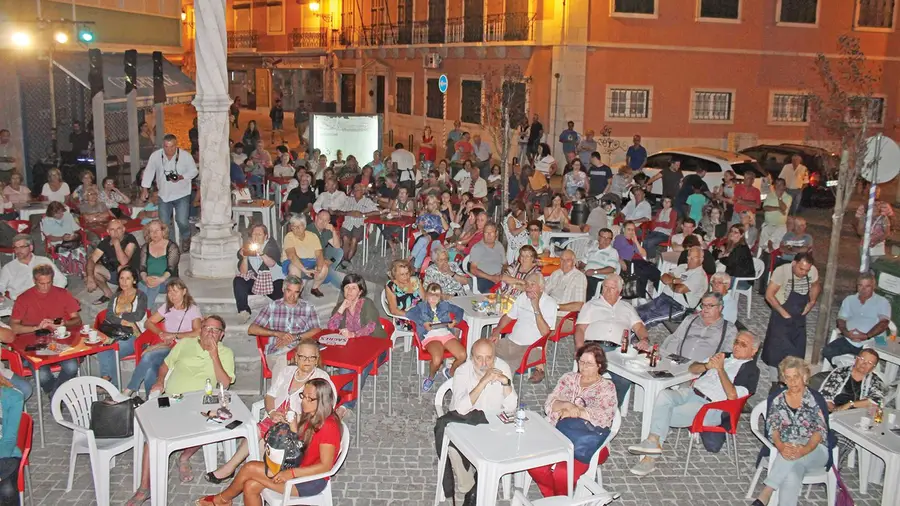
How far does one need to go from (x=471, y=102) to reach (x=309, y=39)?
13514 millimetres

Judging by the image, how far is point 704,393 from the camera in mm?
7102

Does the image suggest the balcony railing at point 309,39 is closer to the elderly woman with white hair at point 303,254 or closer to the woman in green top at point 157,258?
the elderly woman with white hair at point 303,254

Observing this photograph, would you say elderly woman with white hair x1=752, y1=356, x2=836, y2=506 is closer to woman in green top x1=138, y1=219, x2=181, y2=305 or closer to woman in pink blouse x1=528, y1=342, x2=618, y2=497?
woman in pink blouse x1=528, y1=342, x2=618, y2=497

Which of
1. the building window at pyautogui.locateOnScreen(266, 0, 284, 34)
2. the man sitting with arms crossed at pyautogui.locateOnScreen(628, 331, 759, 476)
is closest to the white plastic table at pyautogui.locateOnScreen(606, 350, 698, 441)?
the man sitting with arms crossed at pyautogui.locateOnScreen(628, 331, 759, 476)

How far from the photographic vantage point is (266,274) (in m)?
9.23

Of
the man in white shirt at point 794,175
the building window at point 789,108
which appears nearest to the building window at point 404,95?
the building window at point 789,108

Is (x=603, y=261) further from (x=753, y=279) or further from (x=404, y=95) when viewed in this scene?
(x=404, y=95)

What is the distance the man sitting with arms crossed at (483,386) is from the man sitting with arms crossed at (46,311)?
363 cm

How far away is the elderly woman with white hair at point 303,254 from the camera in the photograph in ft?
31.9

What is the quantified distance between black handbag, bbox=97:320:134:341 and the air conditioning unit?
21975 mm

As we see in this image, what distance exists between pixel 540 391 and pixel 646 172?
10.9 m

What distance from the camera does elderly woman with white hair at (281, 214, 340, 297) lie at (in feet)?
31.9

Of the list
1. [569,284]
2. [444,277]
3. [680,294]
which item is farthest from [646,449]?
[444,277]

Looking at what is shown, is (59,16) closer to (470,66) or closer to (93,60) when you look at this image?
(93,60)
